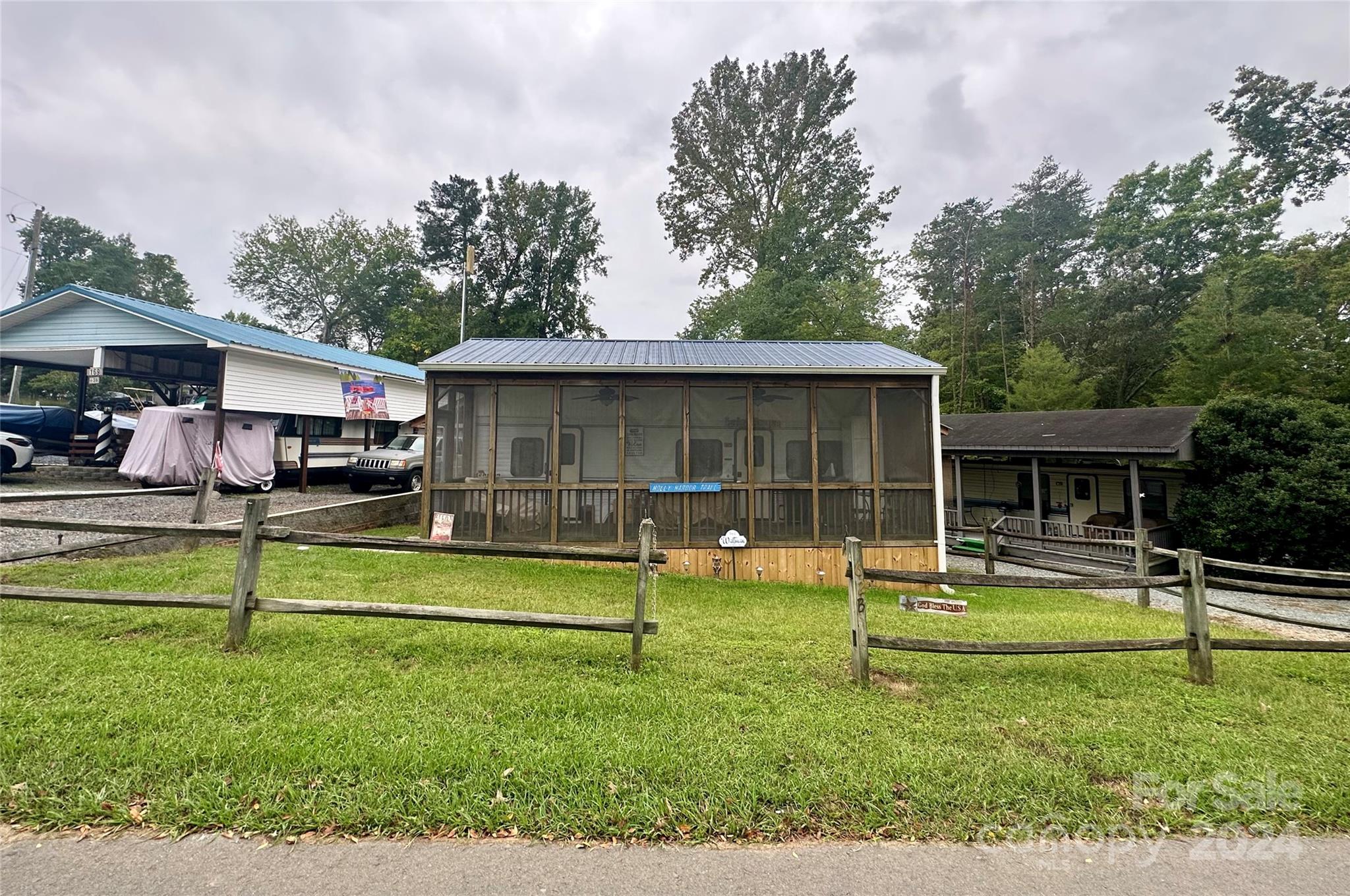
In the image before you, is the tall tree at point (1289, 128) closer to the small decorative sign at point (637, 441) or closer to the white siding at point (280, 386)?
the small decorative sign at point (637, 441)

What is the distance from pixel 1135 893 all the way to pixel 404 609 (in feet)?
13.0

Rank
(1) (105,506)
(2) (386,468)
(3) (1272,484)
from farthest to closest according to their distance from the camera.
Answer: (2) (386,468), (3) (1272,484), (1) (105,506)

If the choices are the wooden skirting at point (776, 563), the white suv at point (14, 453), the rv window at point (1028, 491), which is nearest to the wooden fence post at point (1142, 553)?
the wooden skirting at point (776, 563)

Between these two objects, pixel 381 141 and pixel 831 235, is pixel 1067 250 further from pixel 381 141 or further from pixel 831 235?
pixel 381 141

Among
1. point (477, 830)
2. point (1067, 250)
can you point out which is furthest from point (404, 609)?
point (1067, 250)

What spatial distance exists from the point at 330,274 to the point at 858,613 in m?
42.1

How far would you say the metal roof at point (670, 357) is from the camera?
777 centimetres

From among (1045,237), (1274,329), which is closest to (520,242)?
(1045,237)

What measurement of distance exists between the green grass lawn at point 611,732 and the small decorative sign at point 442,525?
3.37m

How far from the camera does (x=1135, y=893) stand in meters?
1.86

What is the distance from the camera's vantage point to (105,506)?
8.39 m

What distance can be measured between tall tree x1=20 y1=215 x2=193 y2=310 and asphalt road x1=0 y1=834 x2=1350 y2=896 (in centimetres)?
5162

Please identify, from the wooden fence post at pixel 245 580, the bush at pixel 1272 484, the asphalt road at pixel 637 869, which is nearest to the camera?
the asphalt road at pixel 637 869

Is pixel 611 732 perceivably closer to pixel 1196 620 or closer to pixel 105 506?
pixel 1196 620
